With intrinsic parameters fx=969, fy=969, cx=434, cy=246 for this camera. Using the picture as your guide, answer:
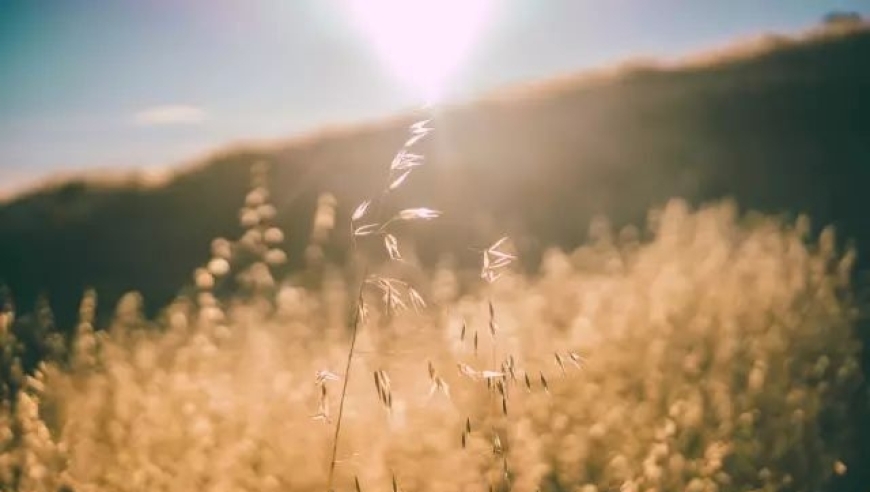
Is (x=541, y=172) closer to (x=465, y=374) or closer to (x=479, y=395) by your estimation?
(x=479, y=395)

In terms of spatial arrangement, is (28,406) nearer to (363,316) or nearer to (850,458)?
(363,316)

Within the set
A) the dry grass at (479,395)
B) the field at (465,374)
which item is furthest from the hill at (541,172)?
the dry grass at (479,395)


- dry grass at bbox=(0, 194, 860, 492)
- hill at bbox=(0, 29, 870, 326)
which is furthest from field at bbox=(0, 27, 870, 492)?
hill at bbox=(0, 29, 870, 326)

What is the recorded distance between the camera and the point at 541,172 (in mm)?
14297

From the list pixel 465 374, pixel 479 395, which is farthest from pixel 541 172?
pixel 465 374

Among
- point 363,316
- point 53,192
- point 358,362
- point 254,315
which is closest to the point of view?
point 363,316

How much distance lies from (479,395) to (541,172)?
9931mm

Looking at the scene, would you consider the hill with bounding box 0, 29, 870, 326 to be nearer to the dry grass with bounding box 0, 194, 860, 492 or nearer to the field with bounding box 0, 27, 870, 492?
the field with bounding box 0, 27, 870, 492

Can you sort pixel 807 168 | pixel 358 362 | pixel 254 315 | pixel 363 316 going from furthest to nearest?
pixel 807 168 → pixel 254 315 → pixel 358 362 → pixel 363 316

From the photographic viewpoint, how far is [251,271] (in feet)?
15.7

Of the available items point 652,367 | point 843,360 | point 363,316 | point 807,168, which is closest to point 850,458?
point 843,360

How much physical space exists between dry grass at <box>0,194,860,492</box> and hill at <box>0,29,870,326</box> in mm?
5519

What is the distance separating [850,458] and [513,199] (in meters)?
9.22

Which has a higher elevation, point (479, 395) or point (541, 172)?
point (541, 172)
